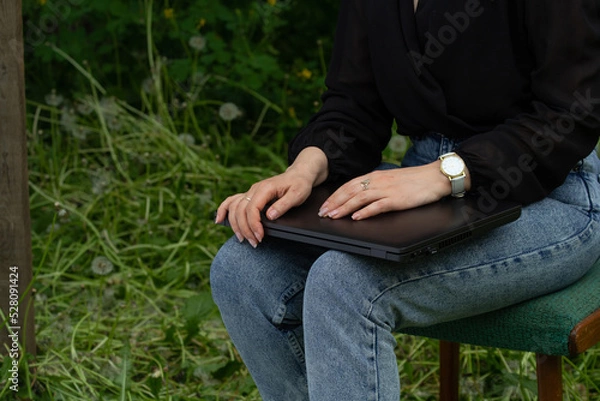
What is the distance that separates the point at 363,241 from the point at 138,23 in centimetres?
260

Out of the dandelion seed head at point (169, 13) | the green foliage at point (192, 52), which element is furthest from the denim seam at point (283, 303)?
the dandelion seed head at point (169, 13)

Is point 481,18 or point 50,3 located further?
point 50,3

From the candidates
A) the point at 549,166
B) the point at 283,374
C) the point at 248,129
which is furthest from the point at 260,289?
the point at 248,129

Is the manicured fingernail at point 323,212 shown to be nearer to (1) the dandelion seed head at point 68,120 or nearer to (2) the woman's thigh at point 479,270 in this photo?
(2) the woman's thigh at point 479,270

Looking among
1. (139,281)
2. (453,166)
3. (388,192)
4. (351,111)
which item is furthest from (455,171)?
(139,281)

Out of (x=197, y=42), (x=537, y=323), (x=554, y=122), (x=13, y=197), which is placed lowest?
(x=197, y=42)

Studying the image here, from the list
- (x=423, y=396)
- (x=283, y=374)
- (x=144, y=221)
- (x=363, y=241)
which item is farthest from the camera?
(x=144, y=221)

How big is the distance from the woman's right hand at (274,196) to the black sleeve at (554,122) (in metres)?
0.30

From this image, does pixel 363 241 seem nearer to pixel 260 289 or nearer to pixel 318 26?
pixel 260 289

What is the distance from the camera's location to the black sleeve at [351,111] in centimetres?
191

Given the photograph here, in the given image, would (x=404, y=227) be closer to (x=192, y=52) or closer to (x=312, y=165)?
(x=312, y=165)

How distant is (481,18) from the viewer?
1.71 m

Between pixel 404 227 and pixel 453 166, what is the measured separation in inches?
7.7

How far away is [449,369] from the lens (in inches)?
84.3
